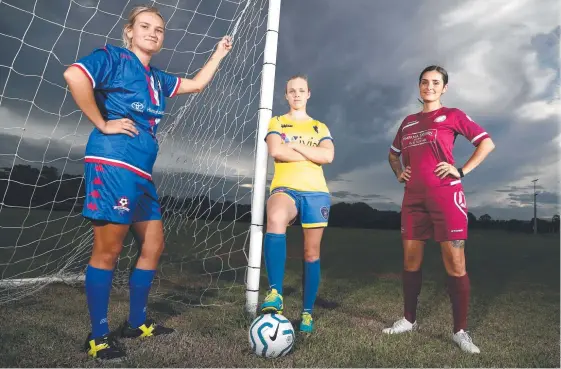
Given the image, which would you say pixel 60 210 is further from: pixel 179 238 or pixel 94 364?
pixel 94 364

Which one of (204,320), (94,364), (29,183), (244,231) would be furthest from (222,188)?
(94,364)

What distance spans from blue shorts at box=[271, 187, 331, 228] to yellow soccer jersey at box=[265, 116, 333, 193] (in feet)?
0.13

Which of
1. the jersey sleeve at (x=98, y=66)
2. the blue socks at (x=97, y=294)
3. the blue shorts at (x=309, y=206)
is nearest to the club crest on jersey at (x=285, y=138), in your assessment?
the blue shorts at (x=309, y=206)

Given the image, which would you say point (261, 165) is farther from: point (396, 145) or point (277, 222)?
point (396, 145)

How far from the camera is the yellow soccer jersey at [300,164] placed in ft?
12.3

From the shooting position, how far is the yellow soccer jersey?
3.73 m

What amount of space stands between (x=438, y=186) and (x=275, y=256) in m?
1.37

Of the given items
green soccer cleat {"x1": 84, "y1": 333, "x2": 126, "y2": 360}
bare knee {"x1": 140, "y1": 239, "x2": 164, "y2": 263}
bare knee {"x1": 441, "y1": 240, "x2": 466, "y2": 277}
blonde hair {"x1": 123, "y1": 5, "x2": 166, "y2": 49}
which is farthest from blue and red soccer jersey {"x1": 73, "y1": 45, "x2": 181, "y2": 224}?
bare knee {"x1": 441, "y1": 240, "x2": 466, "y2": 277}

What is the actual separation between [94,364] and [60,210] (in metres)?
2.16

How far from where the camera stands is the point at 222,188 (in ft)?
16.3

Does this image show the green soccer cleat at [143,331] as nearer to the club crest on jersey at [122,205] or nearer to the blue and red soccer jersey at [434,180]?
the club crest on jersey at [122,205]

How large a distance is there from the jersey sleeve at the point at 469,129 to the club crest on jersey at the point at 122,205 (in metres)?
2.53

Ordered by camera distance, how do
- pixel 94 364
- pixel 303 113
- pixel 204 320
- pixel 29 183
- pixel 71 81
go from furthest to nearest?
→ 1. pixel 29 183
2. pixel 204 320
3. pixel 303 113
4. pixel 94 364
5. pixel 71 81

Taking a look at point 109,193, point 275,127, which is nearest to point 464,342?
point 275,127
